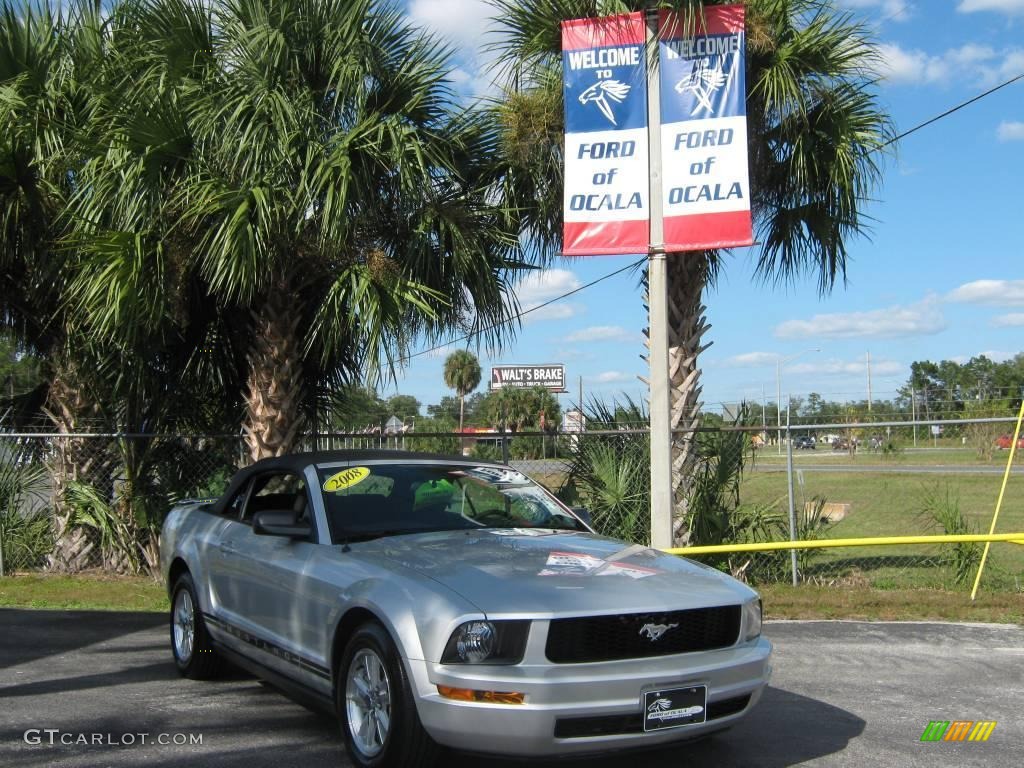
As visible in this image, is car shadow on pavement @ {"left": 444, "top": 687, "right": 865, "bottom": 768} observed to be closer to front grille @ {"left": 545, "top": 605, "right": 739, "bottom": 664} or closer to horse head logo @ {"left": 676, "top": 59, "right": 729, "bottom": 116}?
front grille @ {"left": 545, "top": 605, "right": 739, "bottom": 664}

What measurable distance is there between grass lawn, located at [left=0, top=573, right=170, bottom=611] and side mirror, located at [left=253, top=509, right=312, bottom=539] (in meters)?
4.94

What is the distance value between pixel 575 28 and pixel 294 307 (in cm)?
378

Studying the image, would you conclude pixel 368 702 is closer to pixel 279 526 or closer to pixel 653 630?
pixel 279 526

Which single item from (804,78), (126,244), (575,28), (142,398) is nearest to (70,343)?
(142,398)

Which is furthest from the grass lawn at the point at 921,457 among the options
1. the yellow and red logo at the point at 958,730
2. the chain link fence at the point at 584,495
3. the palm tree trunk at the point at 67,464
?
the palm tree trunk at the point at 67,464

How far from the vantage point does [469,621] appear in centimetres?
409

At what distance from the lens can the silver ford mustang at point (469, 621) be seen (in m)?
4.04

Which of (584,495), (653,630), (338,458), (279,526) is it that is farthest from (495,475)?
(584,495)

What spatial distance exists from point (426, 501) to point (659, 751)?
1870mm

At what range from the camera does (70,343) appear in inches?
429

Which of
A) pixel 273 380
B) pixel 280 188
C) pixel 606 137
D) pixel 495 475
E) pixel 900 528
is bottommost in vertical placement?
pixel 900 528

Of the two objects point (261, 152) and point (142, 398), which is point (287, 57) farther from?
point (142, 398)

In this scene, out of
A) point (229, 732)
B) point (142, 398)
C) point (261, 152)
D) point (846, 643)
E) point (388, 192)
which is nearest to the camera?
point (229, 732)

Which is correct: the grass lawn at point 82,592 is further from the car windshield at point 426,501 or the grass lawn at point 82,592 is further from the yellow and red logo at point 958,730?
the yellow and red logo at point 958,730
